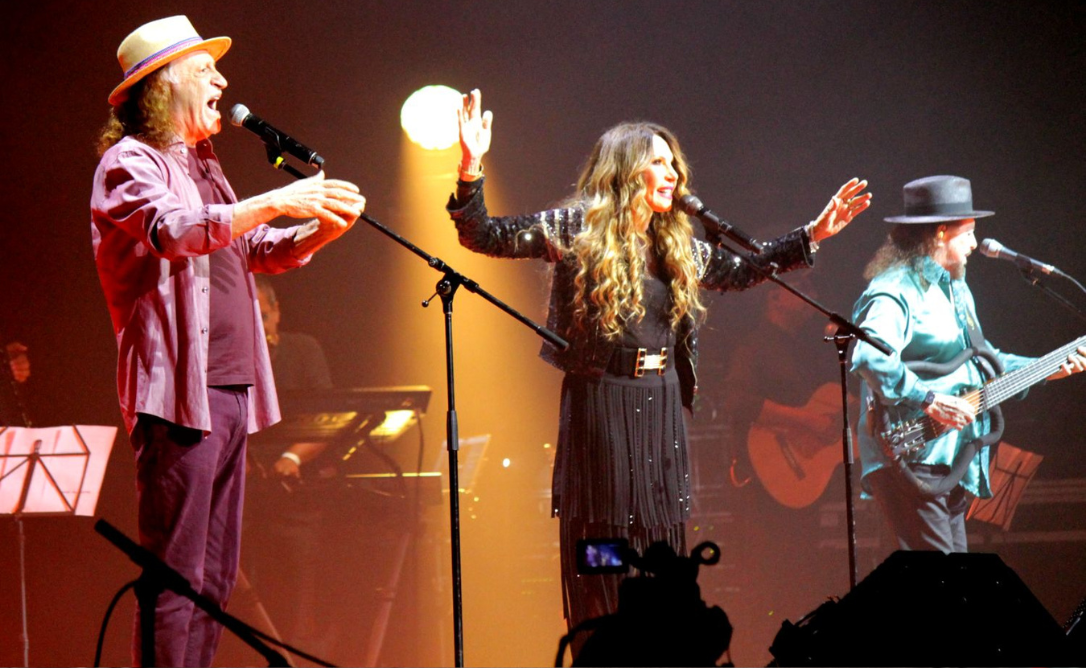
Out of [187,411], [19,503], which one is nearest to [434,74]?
[19,503]

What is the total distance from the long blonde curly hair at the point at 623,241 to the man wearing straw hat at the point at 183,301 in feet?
2.98

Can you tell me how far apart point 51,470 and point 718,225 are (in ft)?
10.8

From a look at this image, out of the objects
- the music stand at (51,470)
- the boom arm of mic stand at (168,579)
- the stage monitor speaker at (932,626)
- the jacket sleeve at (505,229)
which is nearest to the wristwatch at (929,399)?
the jacket sleeve at (505,229)

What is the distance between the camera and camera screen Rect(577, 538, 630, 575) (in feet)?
7.04

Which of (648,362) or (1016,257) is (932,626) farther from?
(1016,257)

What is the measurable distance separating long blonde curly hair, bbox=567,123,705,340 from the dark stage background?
2197 mm

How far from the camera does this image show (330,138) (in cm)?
576

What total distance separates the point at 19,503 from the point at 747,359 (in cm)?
380

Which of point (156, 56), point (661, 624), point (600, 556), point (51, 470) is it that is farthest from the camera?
point (51, 470)

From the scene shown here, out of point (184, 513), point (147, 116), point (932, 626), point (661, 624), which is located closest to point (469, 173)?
point (147, 116)

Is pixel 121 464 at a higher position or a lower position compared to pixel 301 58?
lower

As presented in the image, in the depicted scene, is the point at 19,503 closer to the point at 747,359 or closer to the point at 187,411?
the point at 187,411

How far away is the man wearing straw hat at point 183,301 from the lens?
2.38 metres

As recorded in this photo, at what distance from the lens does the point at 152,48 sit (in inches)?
106
